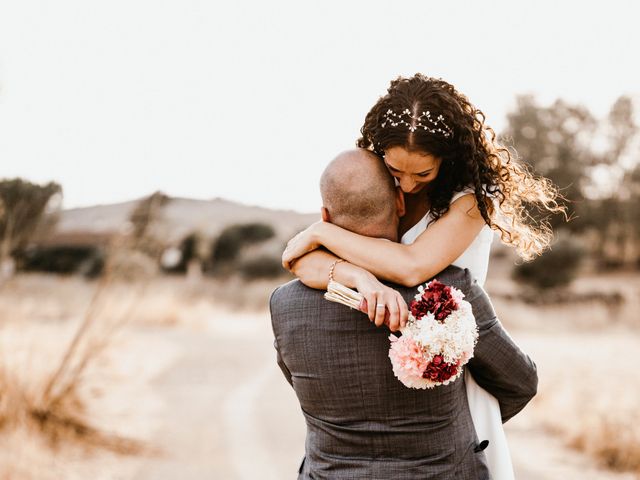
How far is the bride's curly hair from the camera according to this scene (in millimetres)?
2689

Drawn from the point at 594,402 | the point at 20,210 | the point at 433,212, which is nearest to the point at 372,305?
the point at 433,212

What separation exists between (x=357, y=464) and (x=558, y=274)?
25.9m

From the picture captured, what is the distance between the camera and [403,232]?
276 centimetres

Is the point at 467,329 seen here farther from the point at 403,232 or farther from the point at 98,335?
the point at 98,335

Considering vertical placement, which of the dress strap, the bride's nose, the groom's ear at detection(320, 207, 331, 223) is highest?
the bride's nose

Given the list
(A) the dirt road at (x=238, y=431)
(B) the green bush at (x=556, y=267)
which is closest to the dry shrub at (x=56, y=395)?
(A) the dirt road at (x=238, y=431)

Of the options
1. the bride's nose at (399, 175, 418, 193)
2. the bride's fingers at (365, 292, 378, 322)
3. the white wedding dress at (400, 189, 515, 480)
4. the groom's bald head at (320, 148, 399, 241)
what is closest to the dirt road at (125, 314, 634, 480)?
the white wedding dress at (400, 189, 515, 480)

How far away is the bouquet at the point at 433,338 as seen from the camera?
2064mm

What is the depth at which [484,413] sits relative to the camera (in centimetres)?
250

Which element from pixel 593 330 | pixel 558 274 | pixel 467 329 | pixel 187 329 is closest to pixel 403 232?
pixel 467 329

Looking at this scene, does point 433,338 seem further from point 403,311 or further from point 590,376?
point 590,376

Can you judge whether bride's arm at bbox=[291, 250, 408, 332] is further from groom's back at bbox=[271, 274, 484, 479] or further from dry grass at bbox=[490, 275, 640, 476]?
dry grass at bbox=[490, 275, 640, 476]

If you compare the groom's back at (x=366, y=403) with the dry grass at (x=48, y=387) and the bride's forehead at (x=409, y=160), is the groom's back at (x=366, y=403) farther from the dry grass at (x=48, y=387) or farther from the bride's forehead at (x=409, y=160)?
the dry grass at (x=48, y=387)

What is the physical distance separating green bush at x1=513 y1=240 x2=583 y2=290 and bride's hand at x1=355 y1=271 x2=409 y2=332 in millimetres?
25375
